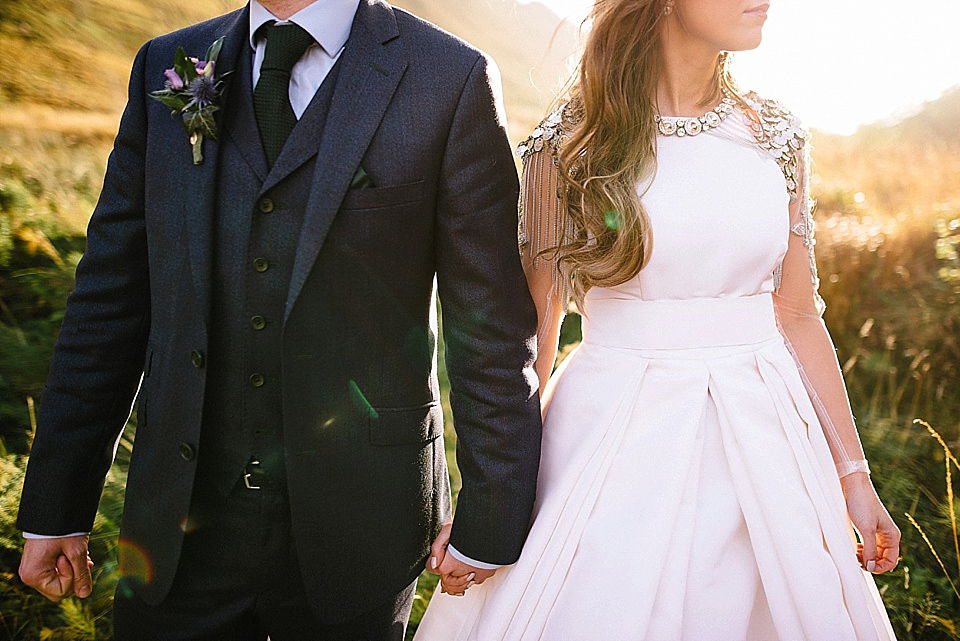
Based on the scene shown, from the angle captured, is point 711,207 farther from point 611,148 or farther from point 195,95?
point 195,95

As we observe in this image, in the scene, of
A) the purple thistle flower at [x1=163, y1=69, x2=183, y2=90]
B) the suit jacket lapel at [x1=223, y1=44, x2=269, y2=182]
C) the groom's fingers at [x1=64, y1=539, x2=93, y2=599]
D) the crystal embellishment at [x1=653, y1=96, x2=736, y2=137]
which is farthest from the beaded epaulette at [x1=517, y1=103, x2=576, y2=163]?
the groom's fingers at [x1=64, y1=539, x2=93, y2=599]

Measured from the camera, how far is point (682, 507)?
1783 mm

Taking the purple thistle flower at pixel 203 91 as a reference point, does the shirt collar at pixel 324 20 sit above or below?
above

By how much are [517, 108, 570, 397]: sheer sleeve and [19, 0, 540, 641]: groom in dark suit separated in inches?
13.6

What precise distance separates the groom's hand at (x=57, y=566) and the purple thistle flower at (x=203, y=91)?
1110 millimetres

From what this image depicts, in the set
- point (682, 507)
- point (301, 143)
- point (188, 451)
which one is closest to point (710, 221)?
point (682, 507)

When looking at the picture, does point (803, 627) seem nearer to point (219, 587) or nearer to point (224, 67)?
point (219, 587)

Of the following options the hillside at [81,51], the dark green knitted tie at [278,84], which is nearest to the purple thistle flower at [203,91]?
the dark green knitted tie at [278,84]

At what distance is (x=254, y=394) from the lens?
5.46 feet

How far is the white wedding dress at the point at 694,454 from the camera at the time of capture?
5.58ft

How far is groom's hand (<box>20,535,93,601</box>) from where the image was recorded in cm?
179

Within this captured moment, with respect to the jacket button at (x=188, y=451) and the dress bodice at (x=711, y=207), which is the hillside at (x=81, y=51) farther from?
the jacket button at (x=188, y=451)

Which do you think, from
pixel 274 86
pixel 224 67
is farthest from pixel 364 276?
pixel 224 67

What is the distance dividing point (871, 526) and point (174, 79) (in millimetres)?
2094
